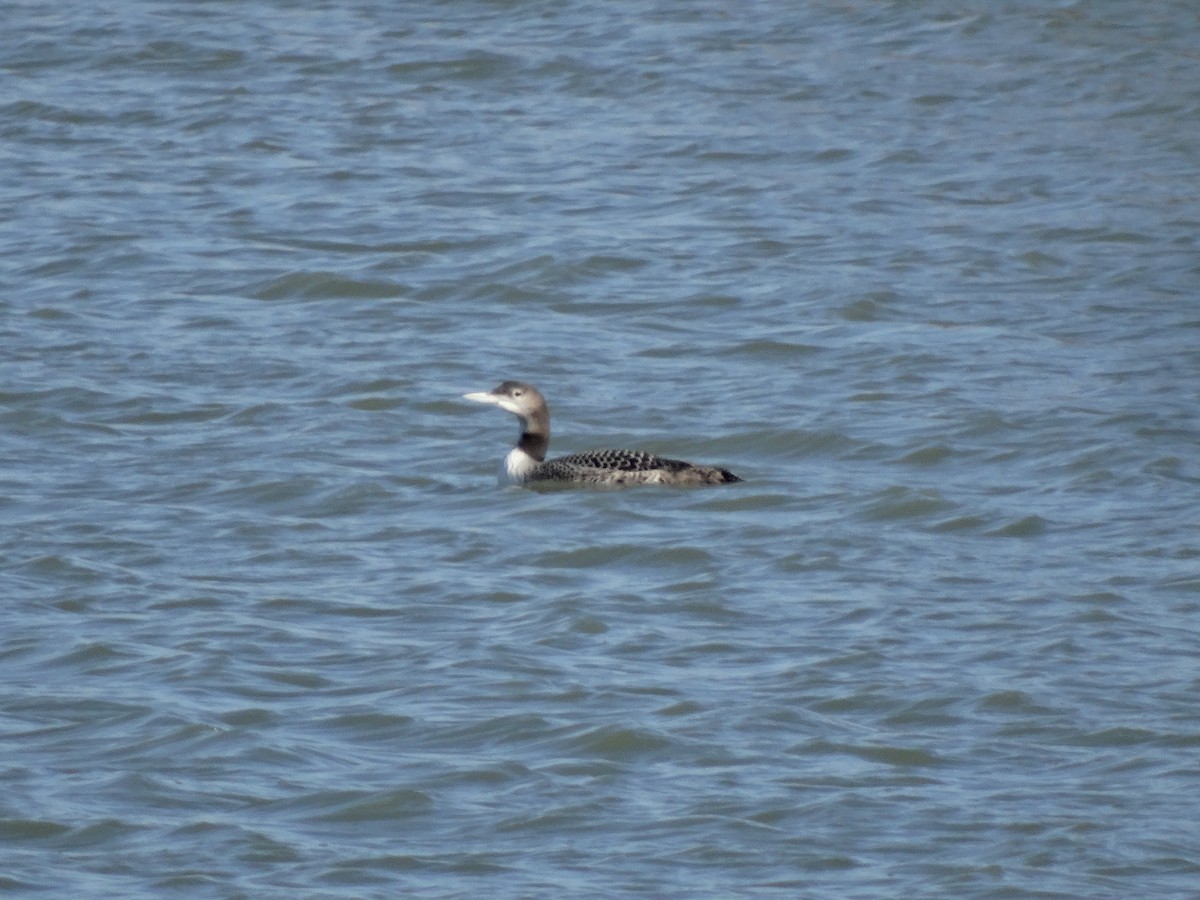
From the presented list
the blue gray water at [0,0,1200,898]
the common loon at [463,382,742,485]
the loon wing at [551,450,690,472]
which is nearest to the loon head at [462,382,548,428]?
the common loon at [463,382,742,485]

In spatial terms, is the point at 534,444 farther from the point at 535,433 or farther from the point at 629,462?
the point at 629,462

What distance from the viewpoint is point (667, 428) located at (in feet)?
40.0

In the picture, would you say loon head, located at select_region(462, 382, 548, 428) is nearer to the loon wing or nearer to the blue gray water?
the blue gray water

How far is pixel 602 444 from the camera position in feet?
40.1

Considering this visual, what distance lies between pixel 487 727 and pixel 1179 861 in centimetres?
233

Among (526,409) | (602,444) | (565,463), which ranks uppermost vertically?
Result: (526,409)

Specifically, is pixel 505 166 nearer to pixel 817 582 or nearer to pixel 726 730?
pixel 817 582

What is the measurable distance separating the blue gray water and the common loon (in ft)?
0.44

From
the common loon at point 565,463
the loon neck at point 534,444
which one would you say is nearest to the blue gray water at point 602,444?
the common loon at point 565,463

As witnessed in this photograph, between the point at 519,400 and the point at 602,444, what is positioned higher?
the point at 519,400

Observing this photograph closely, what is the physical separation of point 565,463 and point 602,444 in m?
0.81

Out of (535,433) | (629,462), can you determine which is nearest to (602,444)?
(535,433)

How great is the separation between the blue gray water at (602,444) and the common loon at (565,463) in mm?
135

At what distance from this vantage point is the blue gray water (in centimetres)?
734
